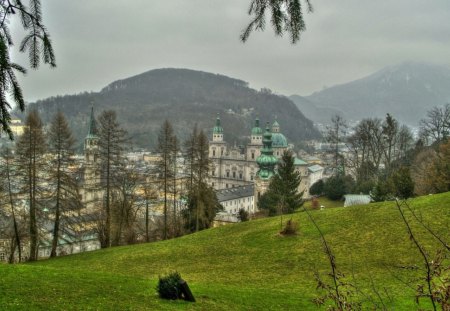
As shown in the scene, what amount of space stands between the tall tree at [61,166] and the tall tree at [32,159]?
60cm

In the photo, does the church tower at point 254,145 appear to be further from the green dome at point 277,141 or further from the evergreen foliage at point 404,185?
the evergreen foliage at point 404,185

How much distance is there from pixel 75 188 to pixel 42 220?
8.69ft

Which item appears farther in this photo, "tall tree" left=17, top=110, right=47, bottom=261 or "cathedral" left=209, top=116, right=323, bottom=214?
"cathedral" left=209, top=116, right=323, bottom=214

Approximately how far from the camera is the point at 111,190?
27141 mm

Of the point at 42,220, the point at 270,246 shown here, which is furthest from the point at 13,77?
the point at 42,220

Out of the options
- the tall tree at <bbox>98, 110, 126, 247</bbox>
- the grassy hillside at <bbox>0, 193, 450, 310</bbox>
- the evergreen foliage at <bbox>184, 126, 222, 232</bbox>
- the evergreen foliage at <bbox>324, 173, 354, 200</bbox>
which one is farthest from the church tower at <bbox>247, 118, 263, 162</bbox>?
the tall tree at <bbox>98, 110, 126, 247</bbox>

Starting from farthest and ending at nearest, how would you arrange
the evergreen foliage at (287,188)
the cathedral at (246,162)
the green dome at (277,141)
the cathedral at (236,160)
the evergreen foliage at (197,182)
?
the cathedral at (236,160), the green dome at (277,141), the cathedral at (246,162), the evergreen foliage at (287,188), the evergreen foliage at (197,182)

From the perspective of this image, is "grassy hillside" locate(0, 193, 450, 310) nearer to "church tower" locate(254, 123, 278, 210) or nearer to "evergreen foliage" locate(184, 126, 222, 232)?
"evergreen foliage" locate(184, 126, 222, 232)

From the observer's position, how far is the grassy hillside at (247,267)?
10703mm

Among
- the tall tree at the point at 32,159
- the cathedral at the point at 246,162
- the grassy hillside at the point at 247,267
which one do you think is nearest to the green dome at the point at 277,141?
the cathedral at the point at 246,162

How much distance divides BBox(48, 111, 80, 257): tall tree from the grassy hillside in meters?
3.05

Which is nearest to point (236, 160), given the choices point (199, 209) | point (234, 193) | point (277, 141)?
point (277, 141)

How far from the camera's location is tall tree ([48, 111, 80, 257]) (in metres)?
24.0

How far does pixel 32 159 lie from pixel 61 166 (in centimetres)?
161
